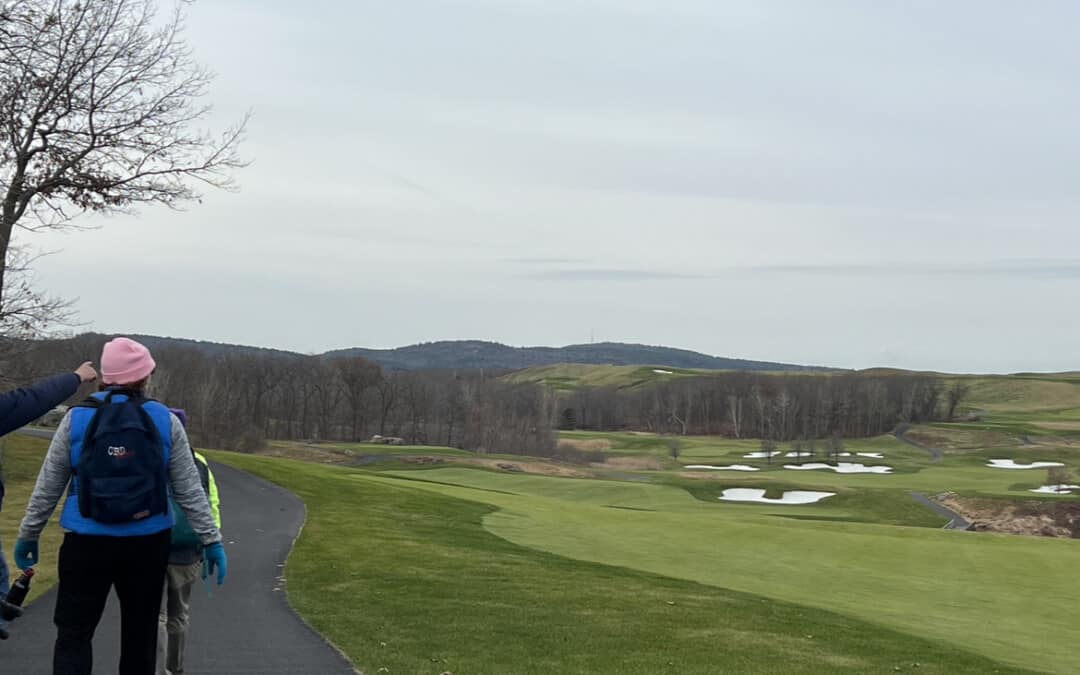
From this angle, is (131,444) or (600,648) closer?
(131,444)

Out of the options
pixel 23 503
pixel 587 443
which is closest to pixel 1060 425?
pixel 587 443

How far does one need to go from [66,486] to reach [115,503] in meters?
0.62

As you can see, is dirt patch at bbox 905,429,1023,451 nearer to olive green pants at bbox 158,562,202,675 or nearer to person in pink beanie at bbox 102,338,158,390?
olive green pants at bbox 158,562,202,675

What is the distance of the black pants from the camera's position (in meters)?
5.53

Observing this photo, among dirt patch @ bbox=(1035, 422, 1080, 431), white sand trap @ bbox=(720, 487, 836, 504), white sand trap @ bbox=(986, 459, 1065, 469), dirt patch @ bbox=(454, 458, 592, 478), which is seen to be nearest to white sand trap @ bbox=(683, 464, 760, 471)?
dirt patch @ bbox=(454, 458, 592, 478)

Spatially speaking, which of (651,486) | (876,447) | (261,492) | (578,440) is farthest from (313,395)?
(261,492)

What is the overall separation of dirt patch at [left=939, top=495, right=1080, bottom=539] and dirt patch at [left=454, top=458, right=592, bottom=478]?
27233mm

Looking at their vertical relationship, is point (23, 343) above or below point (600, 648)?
above

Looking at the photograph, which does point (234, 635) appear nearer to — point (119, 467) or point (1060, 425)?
point (119, 467)

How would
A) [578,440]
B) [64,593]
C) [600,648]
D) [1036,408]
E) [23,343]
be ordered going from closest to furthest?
[64,593] < [600,648] < [23,343] < [578,440] < [1036,408]

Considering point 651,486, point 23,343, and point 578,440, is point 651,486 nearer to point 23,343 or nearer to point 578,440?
point 23,343

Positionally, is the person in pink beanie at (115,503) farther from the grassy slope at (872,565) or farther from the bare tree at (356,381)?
the bare tree at (356,381)

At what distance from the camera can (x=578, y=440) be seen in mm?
128750

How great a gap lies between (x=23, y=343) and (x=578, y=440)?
109 m
